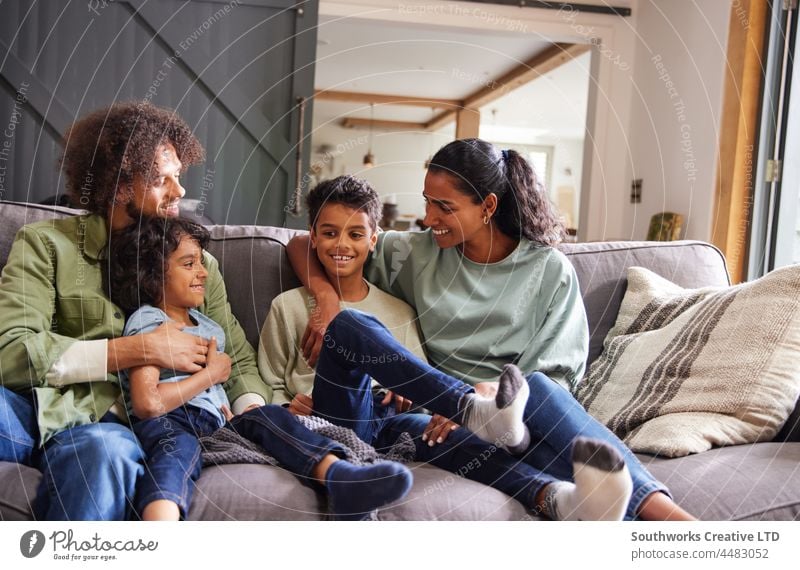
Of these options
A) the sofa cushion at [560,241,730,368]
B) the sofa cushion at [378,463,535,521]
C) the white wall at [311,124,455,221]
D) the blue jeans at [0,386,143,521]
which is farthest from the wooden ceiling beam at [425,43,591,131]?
the blue jeans at [0,386,143,521]

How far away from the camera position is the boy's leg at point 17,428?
1.17 m

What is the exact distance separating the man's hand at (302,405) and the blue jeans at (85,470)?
306 millimetres

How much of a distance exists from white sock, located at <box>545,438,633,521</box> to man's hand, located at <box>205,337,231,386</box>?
628 mm

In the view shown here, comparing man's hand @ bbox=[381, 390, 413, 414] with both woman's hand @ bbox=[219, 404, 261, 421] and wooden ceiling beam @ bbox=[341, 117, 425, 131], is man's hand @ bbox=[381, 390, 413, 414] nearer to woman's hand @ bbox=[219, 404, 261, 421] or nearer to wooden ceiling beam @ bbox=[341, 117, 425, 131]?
woman's hand @ bbox=[219, 404, 261, 421]

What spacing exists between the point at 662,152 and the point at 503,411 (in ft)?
7.91

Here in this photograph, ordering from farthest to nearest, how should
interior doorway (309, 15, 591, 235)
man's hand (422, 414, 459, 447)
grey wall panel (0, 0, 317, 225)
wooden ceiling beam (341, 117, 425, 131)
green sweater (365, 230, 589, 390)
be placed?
wooden ceiling beam (341, 117, 425, 131) < interior doorway (309, 15, 591, 235) < grey wall panel (0, 0, 317, 225) < green sweater (365, 230, 589, 390) < man's hand (422, 414, 459, 447)

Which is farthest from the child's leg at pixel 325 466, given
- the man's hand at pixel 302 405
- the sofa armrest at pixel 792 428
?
the sofa armrest at pixel 792 428

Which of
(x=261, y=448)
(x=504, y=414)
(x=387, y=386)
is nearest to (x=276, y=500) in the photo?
(x=261, y=448)

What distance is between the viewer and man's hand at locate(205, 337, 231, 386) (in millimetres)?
1371

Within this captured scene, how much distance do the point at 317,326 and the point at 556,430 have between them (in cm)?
49

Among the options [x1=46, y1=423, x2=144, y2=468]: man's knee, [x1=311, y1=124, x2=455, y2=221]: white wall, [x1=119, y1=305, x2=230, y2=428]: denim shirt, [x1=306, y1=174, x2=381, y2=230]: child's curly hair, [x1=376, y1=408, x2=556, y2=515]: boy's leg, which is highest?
[x1=311, y1=124, x2=455, y2=221]: white wall

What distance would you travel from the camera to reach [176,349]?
1.33 meters

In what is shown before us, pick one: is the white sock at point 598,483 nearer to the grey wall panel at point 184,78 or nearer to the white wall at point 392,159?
the white wall at point 392,159

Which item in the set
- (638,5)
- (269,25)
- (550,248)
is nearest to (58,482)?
(550,248)
